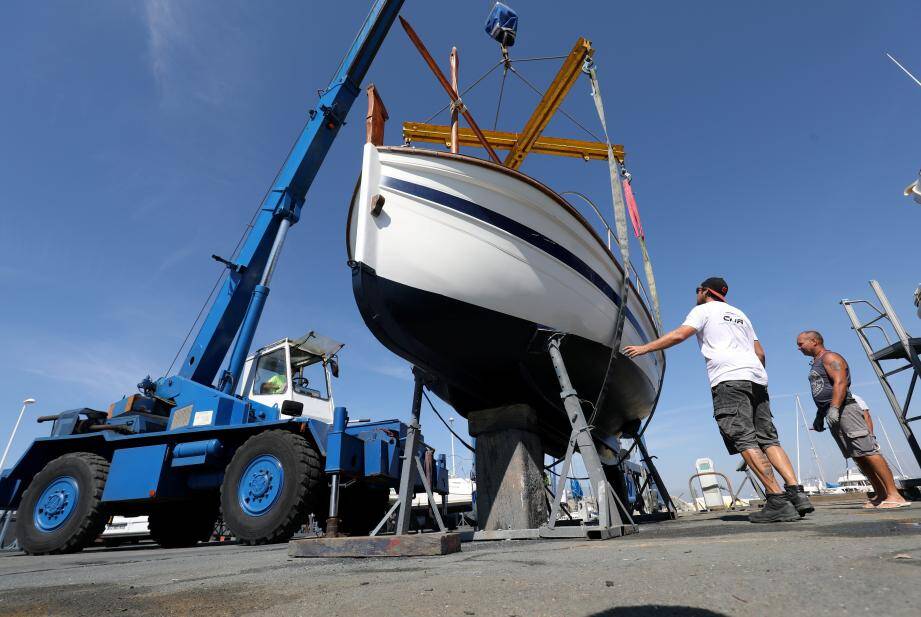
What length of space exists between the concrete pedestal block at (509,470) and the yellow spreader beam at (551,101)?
13.7 ft

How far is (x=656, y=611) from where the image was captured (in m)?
0.88

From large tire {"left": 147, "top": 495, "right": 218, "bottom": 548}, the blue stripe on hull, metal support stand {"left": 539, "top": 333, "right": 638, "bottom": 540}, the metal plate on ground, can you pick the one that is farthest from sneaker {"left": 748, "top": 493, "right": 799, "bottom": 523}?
large tire {"left": 147, "top": 495, "right": 218, "bottom": 548}

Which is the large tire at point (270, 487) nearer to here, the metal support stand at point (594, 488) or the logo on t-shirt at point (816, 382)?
the metal support stand at point (594, 488)

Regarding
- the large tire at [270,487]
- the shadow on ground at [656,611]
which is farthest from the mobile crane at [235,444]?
the shadow on ground at [656,611]

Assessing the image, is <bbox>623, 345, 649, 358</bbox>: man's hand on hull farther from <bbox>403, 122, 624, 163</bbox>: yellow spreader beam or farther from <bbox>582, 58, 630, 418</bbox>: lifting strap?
<bbox>403, 122, 624, 163</bbox>: yellow spreader beam

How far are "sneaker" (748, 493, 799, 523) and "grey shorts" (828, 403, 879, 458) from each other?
1258 mm

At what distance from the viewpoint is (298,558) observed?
253cm

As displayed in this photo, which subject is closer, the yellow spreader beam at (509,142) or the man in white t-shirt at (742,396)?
the man in white t-shirt at (742,396)

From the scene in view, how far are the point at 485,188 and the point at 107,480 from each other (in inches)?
219

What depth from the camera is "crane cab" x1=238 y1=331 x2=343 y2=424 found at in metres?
6.52

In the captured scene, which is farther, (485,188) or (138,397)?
(138,397)

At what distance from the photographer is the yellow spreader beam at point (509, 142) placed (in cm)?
730

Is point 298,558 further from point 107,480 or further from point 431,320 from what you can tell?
point 107,480

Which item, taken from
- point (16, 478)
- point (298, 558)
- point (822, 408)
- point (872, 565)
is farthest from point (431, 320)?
point (16, 478)
